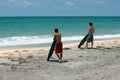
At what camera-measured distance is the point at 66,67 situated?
45.9 feet

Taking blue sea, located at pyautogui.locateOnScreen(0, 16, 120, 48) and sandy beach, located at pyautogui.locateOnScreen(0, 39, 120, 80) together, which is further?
blue sea, located at pyautogui.locateOnScreen(0, 16, 120, 48)

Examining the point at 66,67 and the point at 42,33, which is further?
the point at 42,33

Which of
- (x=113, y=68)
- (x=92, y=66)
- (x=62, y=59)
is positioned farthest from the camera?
(x=62, y=59)

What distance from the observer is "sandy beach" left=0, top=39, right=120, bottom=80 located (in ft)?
39.3

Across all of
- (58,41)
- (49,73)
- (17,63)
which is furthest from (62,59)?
(49,73)

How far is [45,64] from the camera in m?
14.6

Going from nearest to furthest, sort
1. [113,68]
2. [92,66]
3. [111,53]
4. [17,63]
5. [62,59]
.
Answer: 1. [113,68]
2. [92,66]
3. [17,63]
4. [62,59]
5. [111,53]

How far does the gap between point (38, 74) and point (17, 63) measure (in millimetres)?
2693

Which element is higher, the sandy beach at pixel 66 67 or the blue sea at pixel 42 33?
the sandy beach at pixel 66 67

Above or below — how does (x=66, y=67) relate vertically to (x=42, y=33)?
above

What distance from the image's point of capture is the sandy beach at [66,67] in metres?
12.0

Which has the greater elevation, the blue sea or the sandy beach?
the sandy beach

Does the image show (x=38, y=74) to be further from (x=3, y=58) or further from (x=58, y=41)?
(x=3, y=58)

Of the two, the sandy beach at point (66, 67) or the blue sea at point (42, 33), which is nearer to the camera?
the sandy beach at point (66, 67)
